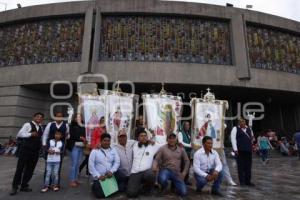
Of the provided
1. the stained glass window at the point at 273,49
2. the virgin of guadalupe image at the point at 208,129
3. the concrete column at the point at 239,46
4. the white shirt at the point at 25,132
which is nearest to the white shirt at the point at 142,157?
the virgin of guadalupe image at the point at 208,129

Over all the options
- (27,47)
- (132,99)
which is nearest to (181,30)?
(27,47)

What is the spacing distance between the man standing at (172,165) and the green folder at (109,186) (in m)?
0.88

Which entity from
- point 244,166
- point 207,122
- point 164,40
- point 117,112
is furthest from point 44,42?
point 244,166

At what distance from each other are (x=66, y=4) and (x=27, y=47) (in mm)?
4078

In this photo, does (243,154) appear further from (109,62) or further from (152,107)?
(109,62)

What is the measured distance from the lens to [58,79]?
1738 centimetres

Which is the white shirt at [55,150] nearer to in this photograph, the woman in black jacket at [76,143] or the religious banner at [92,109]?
the woman in black jacket at [76,143]

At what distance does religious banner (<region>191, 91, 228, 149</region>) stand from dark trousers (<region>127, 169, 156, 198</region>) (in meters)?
2.00

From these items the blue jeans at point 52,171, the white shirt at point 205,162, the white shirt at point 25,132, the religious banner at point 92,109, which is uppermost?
the religious banner at point 92,109

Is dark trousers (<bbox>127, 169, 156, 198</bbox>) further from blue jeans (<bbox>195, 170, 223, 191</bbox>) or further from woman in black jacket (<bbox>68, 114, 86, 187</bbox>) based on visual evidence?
woman in black jacket (<bbox>68, 114, 86, 187</bbox>)

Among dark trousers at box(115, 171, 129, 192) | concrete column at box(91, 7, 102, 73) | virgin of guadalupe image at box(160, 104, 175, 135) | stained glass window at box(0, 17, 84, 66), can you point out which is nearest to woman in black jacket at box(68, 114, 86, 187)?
dark trousers at box(115, 171, 129, 192)

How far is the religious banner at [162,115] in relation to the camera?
695 centimetres

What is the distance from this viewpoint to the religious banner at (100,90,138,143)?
23.0 feet

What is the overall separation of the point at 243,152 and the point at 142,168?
304 centimetres
